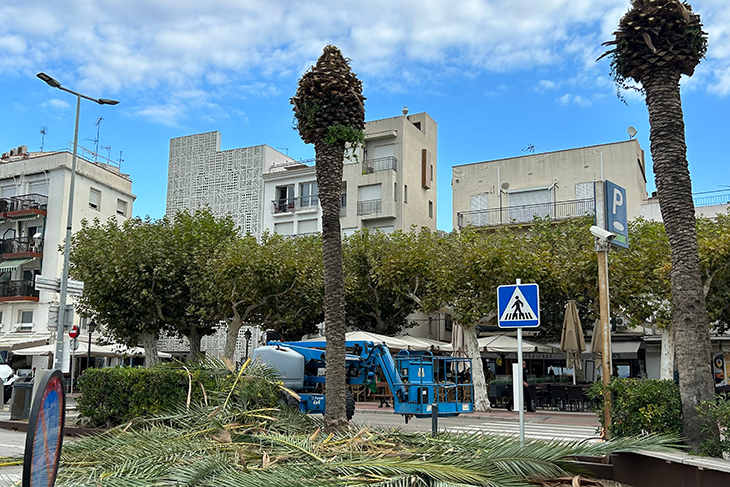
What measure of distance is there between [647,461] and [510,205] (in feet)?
111

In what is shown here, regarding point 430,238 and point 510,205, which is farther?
point 510,205

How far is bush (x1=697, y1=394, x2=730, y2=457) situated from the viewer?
756 cm

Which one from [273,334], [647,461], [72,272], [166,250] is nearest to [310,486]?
[647,461]

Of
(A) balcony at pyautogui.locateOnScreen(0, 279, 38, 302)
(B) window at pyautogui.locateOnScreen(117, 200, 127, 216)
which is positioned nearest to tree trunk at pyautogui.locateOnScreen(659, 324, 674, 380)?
(A) balcony at pyautogui.locateOnScreen(0, 279, 38, 302)

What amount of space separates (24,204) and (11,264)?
4.26m

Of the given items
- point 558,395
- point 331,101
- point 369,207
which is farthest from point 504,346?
point 331,101

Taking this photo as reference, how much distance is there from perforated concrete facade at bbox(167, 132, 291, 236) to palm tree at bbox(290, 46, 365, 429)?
37122mm

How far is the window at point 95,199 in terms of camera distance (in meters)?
47.1

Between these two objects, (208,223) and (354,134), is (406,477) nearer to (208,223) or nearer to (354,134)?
(354,134)

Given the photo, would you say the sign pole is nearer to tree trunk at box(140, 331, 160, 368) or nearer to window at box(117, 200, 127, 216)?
tree trunk at box(140, 331, 160, 368)

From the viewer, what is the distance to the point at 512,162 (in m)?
41.7

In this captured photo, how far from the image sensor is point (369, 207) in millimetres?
44406

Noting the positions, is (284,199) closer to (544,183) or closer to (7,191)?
(544,183)

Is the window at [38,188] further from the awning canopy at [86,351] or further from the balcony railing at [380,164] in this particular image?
the balcony railing at [380,164]
